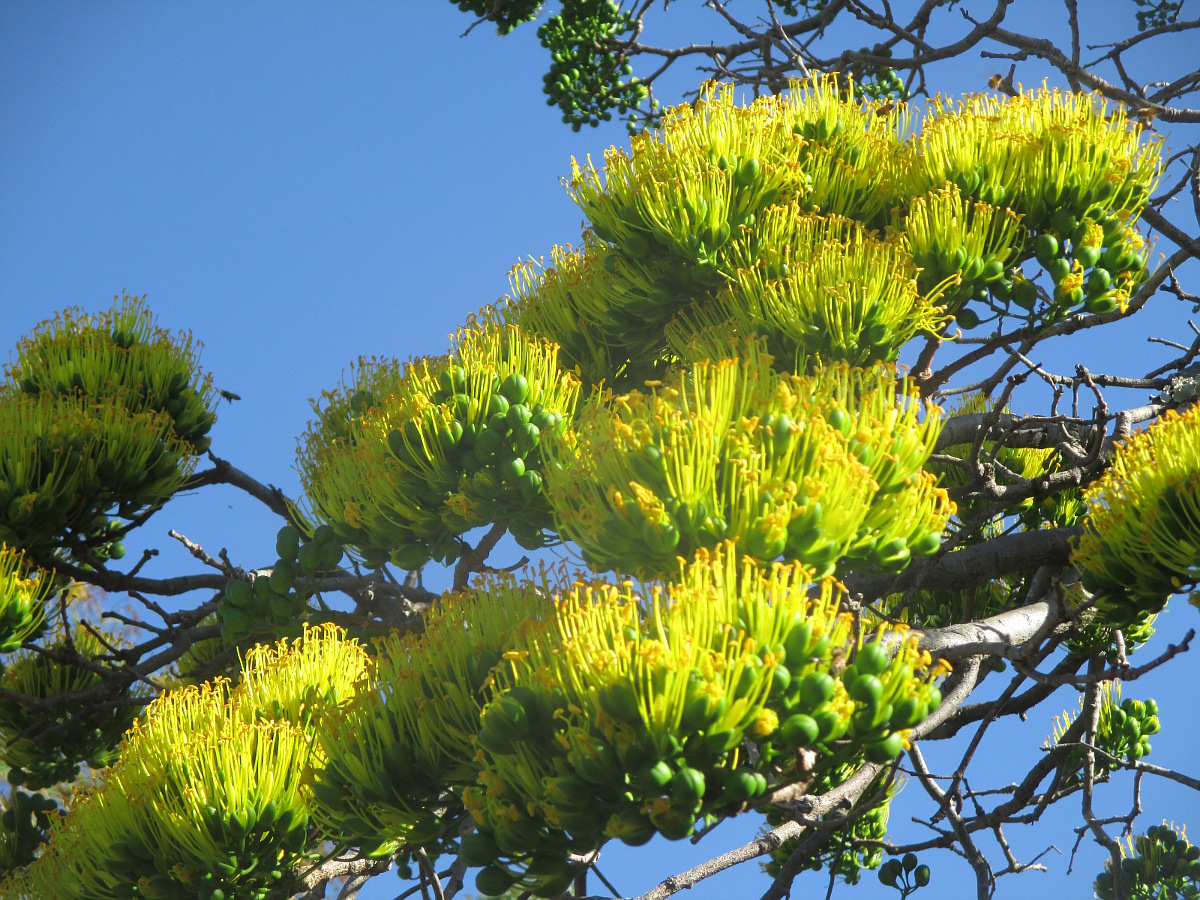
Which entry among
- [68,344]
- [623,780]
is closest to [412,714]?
[623,780]

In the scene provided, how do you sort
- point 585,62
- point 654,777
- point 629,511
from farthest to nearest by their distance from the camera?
1. point 585,62
2. point 629,511
3. point 654,777

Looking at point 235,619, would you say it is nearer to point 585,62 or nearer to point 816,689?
point 816,689

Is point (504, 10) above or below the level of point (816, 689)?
above

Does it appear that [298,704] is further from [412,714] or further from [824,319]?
[824,319]

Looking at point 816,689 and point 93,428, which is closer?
point 816,689

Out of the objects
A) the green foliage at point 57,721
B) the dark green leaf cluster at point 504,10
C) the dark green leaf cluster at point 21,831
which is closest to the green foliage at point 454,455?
the green foliage at point 57,721

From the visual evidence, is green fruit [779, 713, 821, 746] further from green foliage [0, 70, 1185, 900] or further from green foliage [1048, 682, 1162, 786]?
green foliage [1048, 682, 1162, 786]

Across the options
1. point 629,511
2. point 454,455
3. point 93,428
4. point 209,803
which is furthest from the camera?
point 93,428

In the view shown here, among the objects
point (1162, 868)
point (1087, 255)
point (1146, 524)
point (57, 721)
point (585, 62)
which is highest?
point (585, 62)

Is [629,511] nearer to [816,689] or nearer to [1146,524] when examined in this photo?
[816,689]

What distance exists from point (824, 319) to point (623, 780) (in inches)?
83.8

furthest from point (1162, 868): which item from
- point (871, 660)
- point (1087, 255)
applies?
point (871, 660)

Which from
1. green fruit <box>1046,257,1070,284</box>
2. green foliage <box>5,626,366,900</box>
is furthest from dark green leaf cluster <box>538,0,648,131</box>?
green foliage <box>5,626,366,900</box>

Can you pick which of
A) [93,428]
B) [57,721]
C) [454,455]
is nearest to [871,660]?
[454,455]
